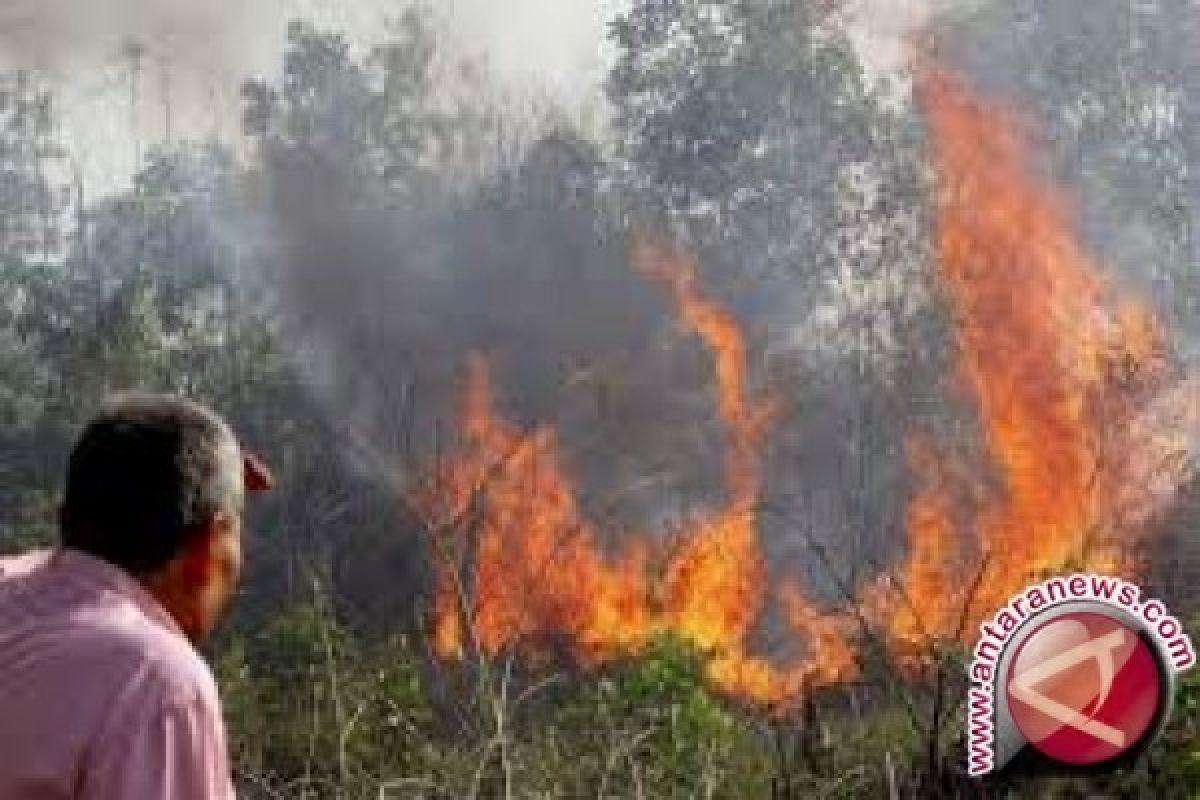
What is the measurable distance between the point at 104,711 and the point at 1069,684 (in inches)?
196

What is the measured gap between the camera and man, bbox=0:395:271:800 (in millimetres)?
1871

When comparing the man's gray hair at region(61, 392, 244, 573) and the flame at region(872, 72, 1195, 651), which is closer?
the man's gray hair at region(61, 392, 244, 573)

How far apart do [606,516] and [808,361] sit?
314 cm

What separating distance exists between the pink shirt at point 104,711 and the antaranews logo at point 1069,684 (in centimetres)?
469

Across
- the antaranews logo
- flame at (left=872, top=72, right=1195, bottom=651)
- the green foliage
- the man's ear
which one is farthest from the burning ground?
the man's ear

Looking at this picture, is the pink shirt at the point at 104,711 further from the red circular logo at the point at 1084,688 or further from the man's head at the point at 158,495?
the red circular logo at the point at 1084,688

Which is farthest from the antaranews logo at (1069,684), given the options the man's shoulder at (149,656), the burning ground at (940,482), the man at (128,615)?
the burning ground at (940,482)

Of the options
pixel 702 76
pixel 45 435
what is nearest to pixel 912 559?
pixel 702 76

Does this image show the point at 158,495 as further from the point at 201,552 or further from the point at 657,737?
the point at 657,737

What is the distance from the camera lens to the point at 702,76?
20.1 meters

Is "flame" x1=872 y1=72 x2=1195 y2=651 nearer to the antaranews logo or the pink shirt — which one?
the antaranews logo

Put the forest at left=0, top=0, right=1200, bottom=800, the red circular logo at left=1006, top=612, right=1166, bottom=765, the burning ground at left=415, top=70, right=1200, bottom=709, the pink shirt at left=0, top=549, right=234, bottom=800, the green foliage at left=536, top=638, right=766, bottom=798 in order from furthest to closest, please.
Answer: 1. the forest at left=0, top=0, right=1200, bottom=800
2. the burning ground at left=415, top=70, right=1200, bottom=709
3. the green foliage at left=536, top=638, right=766, bottom=798
4. the red circular logo at left=1006, top=612, right=1166, bottom=765
5. the pink shirt at left=0, top=549, right=234, bottom=800

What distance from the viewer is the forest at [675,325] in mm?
16375

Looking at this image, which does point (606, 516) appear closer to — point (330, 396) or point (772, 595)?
point (772, 595)
